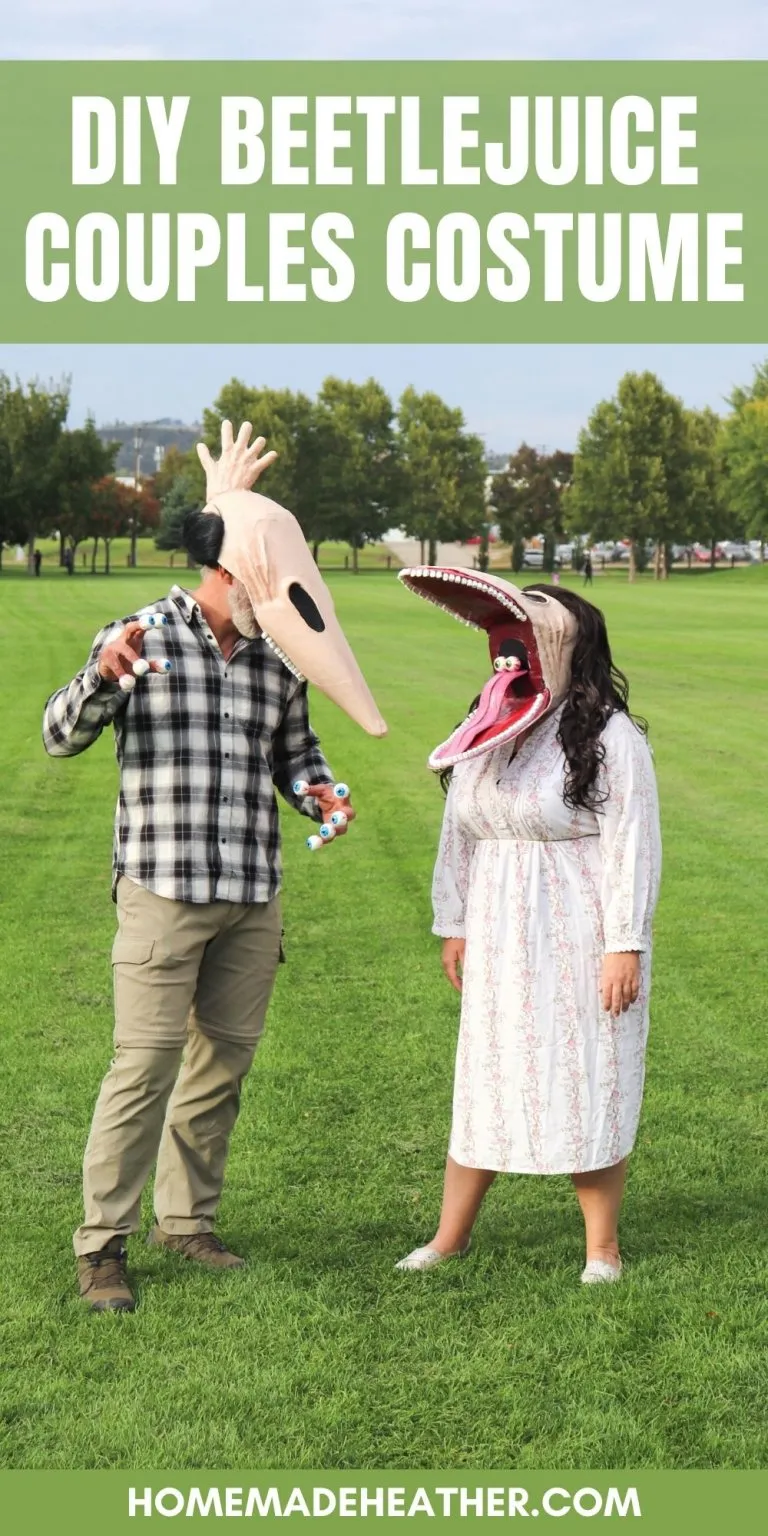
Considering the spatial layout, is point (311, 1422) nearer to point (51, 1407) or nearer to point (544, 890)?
point (51, 1407)

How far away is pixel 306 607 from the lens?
4.64 metres

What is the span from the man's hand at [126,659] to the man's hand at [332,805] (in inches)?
28.9

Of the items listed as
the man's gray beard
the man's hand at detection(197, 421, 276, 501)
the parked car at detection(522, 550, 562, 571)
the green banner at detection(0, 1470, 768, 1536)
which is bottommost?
the green banner at detection(0, 1470, 768, 1536)

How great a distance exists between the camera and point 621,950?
192 inches

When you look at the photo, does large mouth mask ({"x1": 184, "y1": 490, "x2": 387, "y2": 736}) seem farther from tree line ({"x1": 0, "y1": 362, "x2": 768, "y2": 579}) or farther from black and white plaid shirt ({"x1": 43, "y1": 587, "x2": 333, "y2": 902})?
tree line ({"x1": 0, "y1": 362, "x2": 768, "y2": 579})

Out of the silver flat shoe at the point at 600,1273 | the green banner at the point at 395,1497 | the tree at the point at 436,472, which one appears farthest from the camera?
the tree at the point at 436,472

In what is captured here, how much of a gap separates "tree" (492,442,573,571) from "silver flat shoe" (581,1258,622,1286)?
3753 inches

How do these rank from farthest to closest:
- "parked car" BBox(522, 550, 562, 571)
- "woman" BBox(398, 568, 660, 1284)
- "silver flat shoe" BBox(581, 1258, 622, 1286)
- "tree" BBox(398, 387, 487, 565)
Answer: "parked car" BBox(522, 550, 562, 571) < "tree" BBox(398, 387, 487, 565) < "silver flat shoe" BBox(581, 1258, 622, 1286) < "woman" BBox(398, 568, 660, 1284)

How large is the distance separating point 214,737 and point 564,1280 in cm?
196

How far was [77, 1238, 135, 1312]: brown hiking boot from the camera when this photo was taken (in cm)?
493

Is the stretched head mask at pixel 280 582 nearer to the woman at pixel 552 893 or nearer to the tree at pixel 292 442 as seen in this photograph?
the woman at pixel 552 893

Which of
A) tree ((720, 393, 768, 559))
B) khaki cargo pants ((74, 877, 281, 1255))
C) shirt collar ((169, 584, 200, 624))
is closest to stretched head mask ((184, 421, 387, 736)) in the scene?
shirt collar ((169, 584, 200, 624))

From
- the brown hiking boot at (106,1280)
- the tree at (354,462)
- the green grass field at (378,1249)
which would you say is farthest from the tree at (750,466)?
the brown hiking boot at (106,1280)

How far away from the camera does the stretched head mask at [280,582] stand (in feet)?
14.9
